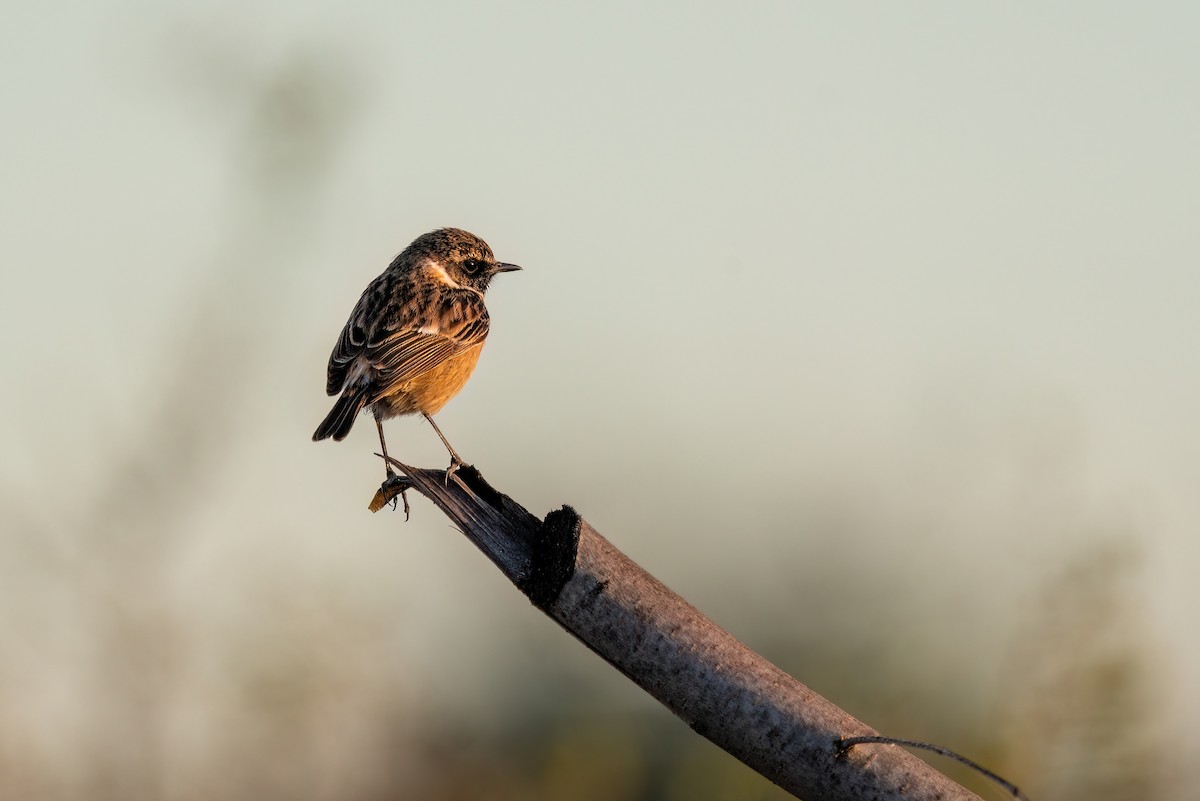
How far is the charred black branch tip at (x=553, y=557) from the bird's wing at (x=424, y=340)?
14.1 ft

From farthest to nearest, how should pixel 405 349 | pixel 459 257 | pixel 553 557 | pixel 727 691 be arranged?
pixel 459 257 < pixel 405 349 < pixel 553 557 < pixel 727 691

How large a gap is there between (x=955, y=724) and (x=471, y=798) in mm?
3283

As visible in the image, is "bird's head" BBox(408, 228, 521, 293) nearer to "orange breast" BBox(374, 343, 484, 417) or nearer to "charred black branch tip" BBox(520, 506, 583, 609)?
"orange breast" BBox(374, 343, 484, 417)

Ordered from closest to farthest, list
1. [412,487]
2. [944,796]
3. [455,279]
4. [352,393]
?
[944,796], [412,487], [352,393], [455,279]

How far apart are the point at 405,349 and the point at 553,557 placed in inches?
191

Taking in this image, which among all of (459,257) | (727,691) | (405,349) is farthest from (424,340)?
(727,691)

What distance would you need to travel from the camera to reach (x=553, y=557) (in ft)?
12.7

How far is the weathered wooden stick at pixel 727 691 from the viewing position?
3.55 meters

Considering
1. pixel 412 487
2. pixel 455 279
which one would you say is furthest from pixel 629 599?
pixel 455 279

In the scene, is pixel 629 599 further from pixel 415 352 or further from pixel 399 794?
pixel 399 794

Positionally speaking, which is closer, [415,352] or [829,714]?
[829,714]

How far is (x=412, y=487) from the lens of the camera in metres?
5.40

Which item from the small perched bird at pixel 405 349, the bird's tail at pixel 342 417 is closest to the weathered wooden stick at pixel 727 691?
the small perched bird at pixel 405 349

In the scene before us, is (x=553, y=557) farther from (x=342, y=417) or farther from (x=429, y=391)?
(x=429, y=391)
